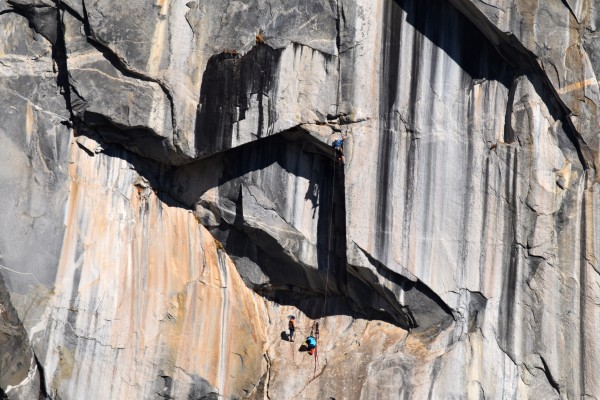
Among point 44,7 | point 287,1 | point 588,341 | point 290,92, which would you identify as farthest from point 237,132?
point 588,341

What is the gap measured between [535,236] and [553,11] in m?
3.80

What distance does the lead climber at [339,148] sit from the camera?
69.0 ft

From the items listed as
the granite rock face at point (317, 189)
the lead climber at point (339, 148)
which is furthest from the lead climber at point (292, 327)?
the lead climber at point (339, 148)

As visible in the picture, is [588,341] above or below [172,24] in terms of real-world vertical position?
below

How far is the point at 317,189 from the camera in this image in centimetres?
2200

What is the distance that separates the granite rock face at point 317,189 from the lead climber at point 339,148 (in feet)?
0.62

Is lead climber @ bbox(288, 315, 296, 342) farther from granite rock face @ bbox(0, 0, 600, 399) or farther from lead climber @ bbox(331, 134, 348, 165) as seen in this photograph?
lead climber @ bbox(331, 134, 348, 165)

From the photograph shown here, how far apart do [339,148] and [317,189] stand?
1.24m

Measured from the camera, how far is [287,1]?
844 inches

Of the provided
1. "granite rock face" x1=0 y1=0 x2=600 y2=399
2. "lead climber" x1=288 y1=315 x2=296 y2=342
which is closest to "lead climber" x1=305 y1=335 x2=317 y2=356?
"granite rock face" x1=0 y1=0 x2=600 y2=399

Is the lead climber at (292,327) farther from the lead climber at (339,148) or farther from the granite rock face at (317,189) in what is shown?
the lead climber at (339,148)

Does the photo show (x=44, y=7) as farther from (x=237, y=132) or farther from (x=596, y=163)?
(x=596, y=163)

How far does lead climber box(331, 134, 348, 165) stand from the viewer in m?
21.0

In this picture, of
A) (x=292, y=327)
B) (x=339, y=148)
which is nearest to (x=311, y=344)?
(x=292, y=327)
